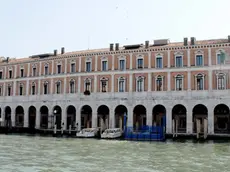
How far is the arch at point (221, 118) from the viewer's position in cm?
4109

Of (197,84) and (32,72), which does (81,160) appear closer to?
(197,84)

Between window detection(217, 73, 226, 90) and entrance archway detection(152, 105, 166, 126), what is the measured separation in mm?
7390

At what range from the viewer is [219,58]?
39250mm

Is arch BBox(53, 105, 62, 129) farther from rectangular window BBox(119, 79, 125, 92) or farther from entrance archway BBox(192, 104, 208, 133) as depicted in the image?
entrance archway BBox(192, 104, 208, 133)

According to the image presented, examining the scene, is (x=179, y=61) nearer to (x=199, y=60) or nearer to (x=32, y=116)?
(x=199, y=60)

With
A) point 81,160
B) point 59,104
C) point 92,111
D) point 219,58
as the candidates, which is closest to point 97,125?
point 92,111

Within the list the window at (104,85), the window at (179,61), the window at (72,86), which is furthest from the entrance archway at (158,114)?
the window at (72,86)

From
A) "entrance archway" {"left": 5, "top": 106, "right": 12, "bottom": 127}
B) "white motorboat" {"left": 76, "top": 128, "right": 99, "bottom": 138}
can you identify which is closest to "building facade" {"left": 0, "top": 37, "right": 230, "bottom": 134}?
"entrance archway" {"left": 5, "top": 106, "right": 12, "bottom": 127}

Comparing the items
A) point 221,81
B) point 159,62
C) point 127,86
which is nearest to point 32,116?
point 127,86

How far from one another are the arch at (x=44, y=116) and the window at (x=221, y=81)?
939 inches

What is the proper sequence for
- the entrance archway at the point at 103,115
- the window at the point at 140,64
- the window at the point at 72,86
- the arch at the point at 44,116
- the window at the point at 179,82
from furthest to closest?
the arch at the point at 44,116 < the window at the point at 72,86 < the entrance archway at the point at 103,115 < the window at the point at 140,64 < the window at the point at 179,82

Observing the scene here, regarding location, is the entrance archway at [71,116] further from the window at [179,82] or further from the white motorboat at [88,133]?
the window at [179,82]

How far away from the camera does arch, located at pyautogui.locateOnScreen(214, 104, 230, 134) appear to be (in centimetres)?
4109

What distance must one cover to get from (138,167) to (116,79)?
24598 mm
